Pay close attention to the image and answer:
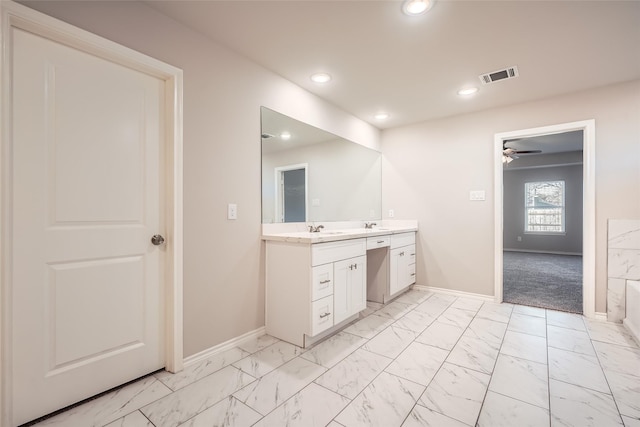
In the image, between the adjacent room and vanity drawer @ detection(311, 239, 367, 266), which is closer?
the adjacent room

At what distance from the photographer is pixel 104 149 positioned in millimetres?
1589

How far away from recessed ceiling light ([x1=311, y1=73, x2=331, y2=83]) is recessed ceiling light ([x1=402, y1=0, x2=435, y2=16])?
0.93m

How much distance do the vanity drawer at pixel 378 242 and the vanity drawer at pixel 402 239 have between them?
0.41 feet

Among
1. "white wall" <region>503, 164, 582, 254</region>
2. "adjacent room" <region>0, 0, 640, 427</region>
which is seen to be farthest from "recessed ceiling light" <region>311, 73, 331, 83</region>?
"white wall" <region>503, 164, 582, 254</region>

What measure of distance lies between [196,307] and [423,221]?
2932 millimetres

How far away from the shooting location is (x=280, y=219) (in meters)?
2.62

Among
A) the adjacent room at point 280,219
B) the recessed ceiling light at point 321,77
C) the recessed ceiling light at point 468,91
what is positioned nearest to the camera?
the adjacent room at point 280,219

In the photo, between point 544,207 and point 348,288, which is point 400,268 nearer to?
point 348,288

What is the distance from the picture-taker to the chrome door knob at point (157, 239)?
1779 mm

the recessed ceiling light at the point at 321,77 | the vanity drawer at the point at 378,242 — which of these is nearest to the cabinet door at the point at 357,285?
the vanity drawer at the point at 378,242

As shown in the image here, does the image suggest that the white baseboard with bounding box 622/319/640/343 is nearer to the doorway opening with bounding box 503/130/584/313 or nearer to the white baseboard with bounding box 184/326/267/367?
the doorway opening with bounding box 503/130/584/313

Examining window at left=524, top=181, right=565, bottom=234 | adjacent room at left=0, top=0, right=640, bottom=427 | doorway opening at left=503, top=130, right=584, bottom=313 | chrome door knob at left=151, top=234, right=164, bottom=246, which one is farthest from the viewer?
window at left=524, top=181, right=565, bottom=234

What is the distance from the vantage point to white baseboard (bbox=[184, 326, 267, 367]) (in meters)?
1.92

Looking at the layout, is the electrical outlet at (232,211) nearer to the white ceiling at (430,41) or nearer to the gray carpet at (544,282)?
the white ceiling at (430,41)
